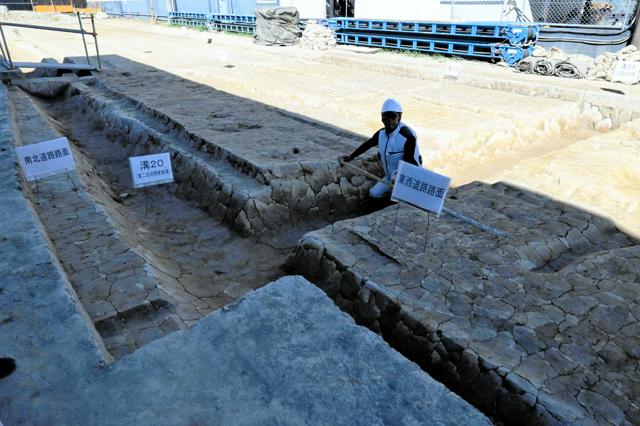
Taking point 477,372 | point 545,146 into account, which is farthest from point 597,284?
point 545,146

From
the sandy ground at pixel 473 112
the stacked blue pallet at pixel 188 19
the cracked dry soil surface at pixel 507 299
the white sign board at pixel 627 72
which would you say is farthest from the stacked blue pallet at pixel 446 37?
the stacked blue pallet at pixel 188 19

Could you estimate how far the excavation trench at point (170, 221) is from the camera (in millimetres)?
2900

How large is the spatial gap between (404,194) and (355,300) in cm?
93

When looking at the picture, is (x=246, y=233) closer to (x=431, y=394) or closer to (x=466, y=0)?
(x=431, y=394)

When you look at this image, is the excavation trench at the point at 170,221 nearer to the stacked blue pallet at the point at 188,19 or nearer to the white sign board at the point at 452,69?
the white sign board at the point at 452,69

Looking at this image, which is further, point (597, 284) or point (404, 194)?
point (404, 194)

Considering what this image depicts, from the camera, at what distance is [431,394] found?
1.60 metres

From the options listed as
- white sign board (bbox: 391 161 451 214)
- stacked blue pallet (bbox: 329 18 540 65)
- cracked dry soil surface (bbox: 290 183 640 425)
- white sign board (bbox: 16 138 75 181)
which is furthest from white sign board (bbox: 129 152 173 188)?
stacked blue pallet (bbox: 329 18 540 65)

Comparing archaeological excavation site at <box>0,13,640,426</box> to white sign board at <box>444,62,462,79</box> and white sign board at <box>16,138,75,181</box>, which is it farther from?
white sign board at <box>444,62,462,79</box>

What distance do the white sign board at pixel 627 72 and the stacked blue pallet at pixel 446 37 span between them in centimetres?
254

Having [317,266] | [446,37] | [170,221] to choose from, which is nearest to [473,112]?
[317,266]

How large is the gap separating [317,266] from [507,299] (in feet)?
4.74

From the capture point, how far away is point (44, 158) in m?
3.94

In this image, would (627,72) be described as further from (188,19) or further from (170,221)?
(188,19)
